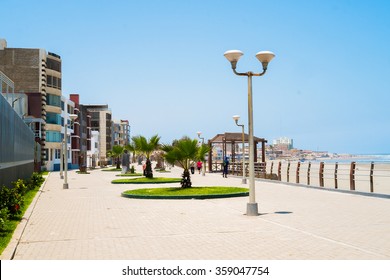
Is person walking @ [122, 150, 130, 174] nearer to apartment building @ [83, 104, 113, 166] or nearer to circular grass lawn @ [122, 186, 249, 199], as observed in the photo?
circular grass lawn @ [122, 186, 249, 199]

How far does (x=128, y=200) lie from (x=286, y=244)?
1009cm

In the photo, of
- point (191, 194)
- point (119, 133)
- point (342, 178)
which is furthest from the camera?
point (119, 133)

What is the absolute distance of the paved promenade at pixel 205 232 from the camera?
291 inches

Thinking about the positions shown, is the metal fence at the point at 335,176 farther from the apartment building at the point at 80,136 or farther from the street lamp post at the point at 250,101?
the apartment building at the point at 80,136

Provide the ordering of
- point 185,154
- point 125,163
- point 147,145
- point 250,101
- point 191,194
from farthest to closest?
point 125,163, point 147,145, point 185,154, point 191,194, point 250,101

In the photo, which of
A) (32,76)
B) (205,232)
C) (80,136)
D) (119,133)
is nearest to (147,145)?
(205,232)

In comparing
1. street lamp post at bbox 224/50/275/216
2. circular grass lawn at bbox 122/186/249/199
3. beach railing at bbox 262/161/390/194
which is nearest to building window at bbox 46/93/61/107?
beach railing at bbox 262/161/390/194

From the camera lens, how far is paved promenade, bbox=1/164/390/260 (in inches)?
291

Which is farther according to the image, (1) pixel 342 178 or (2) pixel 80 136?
(2) pixel 80 136

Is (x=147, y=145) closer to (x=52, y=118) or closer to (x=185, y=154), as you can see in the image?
(x=185, y=154)

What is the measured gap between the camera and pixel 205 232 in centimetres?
951

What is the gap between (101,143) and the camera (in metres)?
124

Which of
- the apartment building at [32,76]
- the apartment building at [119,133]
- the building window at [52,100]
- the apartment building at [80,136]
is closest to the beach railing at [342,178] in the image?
the apartment building at [32,76]
